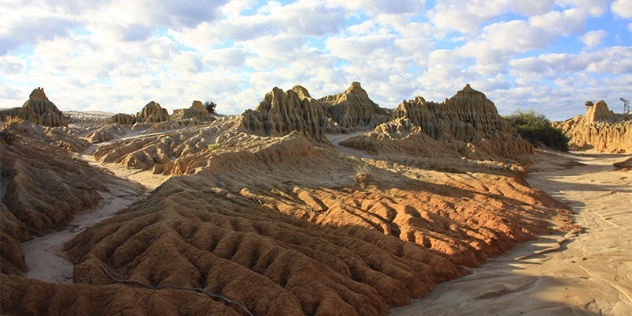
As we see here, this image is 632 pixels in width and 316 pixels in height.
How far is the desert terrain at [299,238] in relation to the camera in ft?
26.3

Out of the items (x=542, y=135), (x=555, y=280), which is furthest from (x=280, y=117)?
(x=542, y=135)

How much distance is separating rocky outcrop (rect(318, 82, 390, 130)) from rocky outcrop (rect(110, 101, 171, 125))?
18670 millimetres

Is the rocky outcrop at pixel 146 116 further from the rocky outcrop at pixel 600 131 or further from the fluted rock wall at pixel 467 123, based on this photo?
the rocky outcrop at pixel 600 131

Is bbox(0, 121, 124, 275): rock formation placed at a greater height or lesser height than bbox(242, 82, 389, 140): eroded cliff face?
lesser

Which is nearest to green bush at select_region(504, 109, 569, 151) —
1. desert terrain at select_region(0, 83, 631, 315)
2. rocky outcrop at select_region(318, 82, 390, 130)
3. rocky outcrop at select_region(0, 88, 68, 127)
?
rocky outcrop at select_region(318, 82, 390, 130)

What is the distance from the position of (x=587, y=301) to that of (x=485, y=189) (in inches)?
447

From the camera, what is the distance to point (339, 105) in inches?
2000

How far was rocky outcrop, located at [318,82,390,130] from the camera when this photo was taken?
157 ft

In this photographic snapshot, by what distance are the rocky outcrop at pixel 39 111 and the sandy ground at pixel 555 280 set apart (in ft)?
171

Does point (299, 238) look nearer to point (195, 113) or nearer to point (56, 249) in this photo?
point (56, 249)

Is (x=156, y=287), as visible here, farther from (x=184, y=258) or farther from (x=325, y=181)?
(x=325, y=181)

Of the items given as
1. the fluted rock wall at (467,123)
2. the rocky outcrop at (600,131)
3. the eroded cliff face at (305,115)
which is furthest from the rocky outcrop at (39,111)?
the rocky outcrop at (600,131)

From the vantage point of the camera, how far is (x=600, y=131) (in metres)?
52.9

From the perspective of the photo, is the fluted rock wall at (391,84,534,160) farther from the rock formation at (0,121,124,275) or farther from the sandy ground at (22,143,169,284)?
the rock formation at (0,121,124,275)
